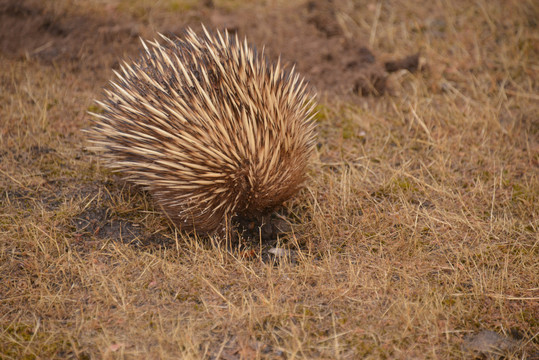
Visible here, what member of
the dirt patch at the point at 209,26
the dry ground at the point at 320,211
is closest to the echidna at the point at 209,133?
the dry ground at the point at 320,211

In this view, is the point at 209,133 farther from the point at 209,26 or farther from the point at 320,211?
the point at 209,26

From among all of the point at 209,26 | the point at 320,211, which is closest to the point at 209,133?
the point at 320,211

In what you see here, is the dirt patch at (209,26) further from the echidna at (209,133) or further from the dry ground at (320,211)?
the echidna at (209,133)

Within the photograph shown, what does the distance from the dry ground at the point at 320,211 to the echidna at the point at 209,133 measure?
381 millimetres

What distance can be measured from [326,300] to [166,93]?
1.56 meters

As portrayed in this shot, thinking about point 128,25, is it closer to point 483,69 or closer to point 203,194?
point 203,194

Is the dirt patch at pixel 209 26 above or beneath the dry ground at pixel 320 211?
above

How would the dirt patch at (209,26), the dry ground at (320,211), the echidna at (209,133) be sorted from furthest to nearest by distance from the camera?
the dirt patch at (209,26) → the echidna at (209,133) → the dry ground at (320,211)

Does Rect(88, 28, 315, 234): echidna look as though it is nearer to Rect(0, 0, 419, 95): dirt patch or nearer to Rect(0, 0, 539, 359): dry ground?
Rect(0, 0, 539, 359): dry ground

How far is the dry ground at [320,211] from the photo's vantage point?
9.16ft

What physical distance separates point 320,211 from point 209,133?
1.06 m

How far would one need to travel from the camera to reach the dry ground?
2793 millimetres

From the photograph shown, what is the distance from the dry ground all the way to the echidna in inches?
15.0

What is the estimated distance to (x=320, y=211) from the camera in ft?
12.3
